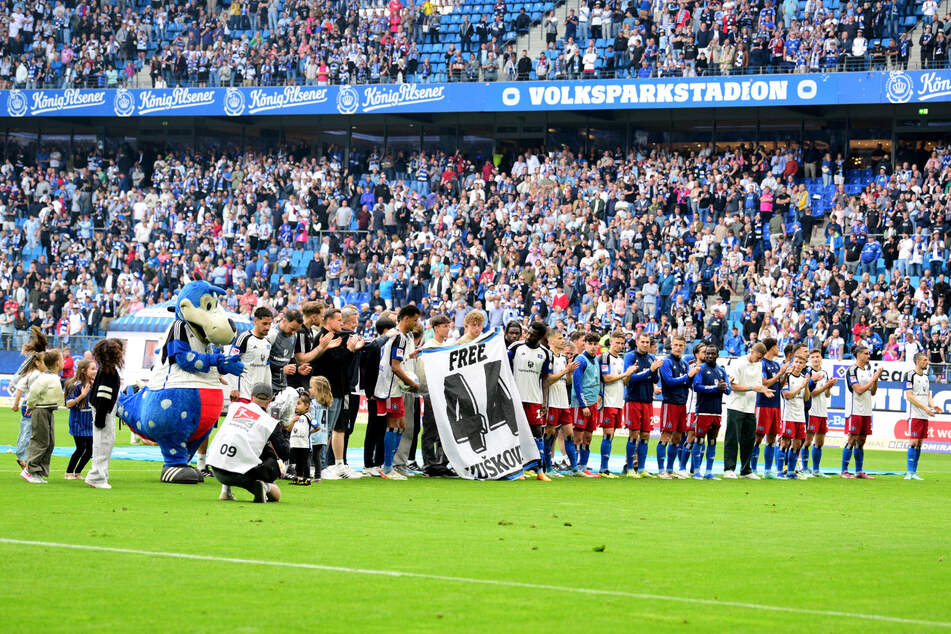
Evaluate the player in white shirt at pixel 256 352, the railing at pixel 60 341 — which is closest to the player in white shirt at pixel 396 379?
the player in white shirt at pixel 256 352

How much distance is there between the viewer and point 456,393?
17.2 metres

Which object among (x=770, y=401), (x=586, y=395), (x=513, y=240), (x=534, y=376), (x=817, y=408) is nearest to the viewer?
(x=534, y=376)

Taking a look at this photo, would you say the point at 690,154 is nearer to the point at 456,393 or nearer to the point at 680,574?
the point at 456,393

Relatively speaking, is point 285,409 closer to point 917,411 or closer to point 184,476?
point 184,476

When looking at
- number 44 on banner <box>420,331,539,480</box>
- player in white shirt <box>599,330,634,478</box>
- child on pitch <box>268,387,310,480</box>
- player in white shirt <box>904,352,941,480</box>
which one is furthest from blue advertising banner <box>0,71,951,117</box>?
child on pitch <box>268,387,310,480</box>

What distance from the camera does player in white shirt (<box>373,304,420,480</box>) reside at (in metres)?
16.8

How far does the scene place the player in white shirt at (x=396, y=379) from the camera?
1684 cm

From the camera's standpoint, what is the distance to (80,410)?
14.9 metres

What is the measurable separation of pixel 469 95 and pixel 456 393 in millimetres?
26729

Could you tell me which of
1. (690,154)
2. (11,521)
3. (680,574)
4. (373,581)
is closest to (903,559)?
(680,574)

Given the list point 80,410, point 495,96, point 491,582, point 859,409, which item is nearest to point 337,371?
point 80,410

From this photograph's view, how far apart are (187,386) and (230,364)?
57 centimetres

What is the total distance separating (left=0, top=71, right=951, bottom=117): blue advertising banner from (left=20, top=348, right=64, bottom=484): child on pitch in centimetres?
2756

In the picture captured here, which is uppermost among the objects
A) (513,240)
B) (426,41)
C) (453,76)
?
(426,41)
